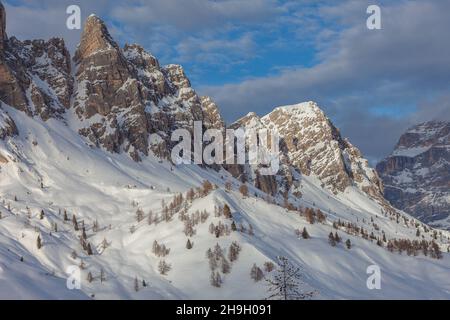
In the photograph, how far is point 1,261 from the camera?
186m
